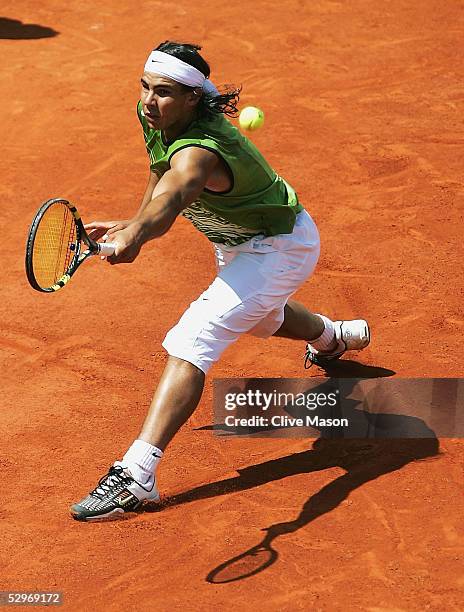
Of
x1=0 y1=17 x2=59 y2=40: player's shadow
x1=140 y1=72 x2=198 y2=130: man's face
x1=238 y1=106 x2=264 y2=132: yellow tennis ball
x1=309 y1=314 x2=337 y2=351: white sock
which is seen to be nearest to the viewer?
x1=140 y1=72 x2=198 y2=130: man's face

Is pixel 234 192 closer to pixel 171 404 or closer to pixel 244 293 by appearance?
pixel 244 293

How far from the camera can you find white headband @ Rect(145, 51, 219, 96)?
4.95 metres

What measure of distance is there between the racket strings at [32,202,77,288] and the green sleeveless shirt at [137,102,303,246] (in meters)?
0.48

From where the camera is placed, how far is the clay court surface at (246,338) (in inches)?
183

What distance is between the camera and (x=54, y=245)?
5.09 metres

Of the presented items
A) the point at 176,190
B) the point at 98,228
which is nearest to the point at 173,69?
the point at 176,190

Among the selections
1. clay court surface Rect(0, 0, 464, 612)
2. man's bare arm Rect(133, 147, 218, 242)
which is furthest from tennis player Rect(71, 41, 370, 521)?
clay court surface Rect(0, 0, 464, 612)

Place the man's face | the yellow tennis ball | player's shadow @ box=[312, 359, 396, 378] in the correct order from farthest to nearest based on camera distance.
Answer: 1. the yellow tennis ball
2. player's shadow @ box=[312, 359, 396, 378]
3. the man's face

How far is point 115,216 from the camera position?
314 inches

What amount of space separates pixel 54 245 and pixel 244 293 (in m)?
0.90

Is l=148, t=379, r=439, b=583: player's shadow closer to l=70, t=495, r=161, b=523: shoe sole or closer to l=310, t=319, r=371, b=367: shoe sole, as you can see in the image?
l=70, t=495, r=161, b=523: shoe sole

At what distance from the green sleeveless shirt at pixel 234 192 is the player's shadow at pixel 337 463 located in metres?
1.11

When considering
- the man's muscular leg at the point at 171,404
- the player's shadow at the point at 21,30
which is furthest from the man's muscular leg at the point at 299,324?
the player's shadow at the point at 21,30

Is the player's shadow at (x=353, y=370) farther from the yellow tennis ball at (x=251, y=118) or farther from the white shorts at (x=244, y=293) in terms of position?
the yellow tennis ball at (x=251, y=118)
